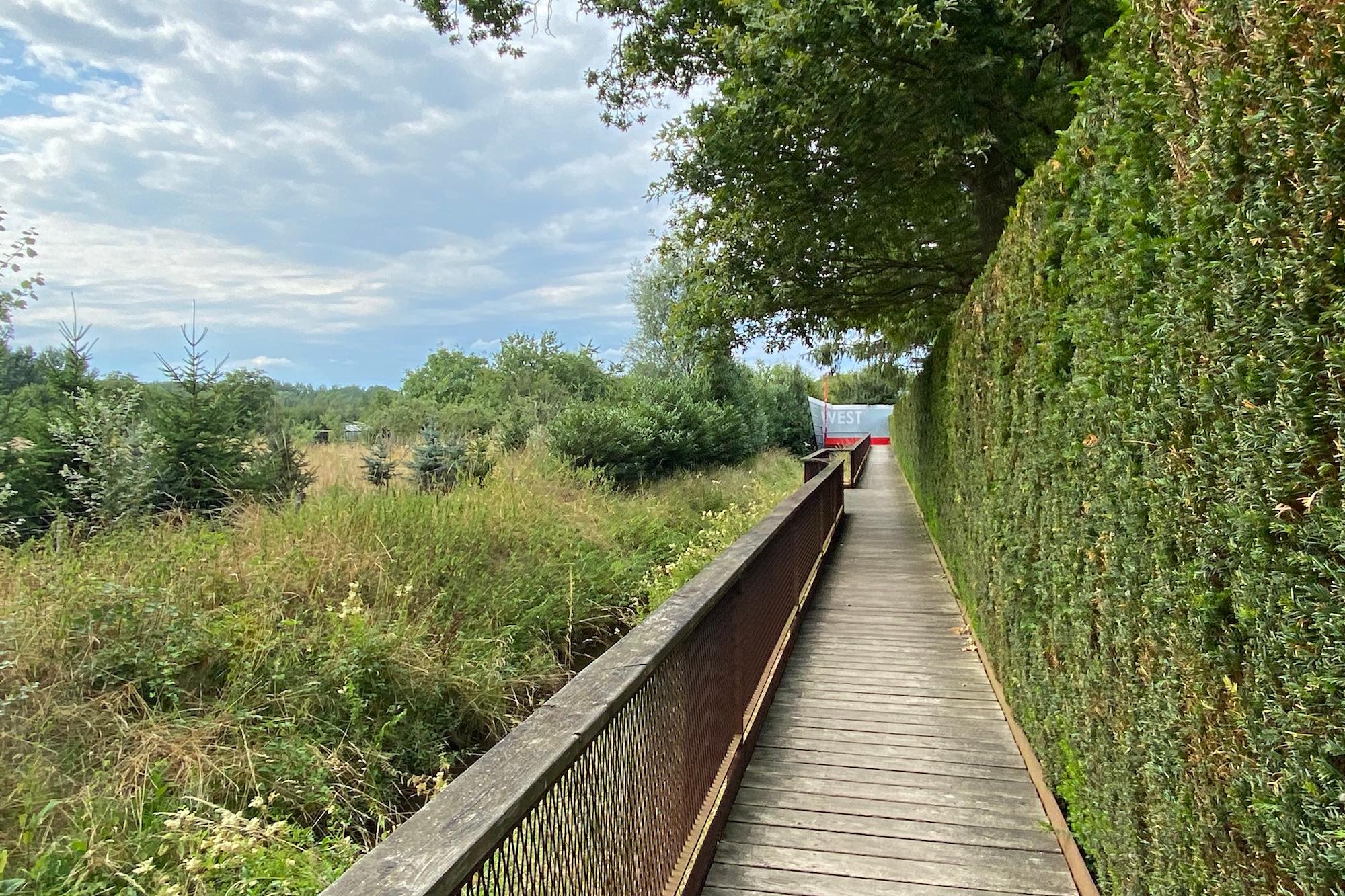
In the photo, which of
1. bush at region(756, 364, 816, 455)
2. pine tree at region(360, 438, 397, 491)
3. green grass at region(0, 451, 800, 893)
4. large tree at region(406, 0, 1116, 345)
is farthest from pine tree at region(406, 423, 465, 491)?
bush at region(756, 364, 816, 455)

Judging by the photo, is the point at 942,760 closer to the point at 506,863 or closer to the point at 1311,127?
the point at 506,863

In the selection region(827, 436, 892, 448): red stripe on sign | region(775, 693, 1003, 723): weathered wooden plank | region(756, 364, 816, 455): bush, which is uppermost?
region(756, 364, 816, 455): bush

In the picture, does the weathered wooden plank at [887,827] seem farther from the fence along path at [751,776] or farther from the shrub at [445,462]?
the shrub at [445,462]

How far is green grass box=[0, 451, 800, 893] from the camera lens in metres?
2.92

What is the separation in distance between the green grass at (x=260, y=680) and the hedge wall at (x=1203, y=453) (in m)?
3.10

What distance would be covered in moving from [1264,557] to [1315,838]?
411mm

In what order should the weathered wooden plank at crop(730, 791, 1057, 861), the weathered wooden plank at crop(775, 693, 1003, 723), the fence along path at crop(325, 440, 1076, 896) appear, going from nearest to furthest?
the fence along path at crop(325, 440, 1076, 896) < the weathered wooden plank at crop(730, 791, 1057, 861) < the weathered wooden plank at crop(775, 693, 1003, 723)

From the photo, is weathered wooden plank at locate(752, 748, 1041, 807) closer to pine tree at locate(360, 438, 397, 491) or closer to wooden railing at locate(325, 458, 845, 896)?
wooden railing at locate(325, 458, 845, 896)

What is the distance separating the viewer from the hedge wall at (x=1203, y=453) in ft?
3.24

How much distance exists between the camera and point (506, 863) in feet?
3.65

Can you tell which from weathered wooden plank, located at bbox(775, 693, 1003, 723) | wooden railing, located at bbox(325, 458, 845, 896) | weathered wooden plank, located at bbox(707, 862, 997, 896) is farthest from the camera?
weathered wooden plank, located at bbox(775, 693, 1003, 723)

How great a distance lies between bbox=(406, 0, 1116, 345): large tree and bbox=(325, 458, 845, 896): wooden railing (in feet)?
13.4

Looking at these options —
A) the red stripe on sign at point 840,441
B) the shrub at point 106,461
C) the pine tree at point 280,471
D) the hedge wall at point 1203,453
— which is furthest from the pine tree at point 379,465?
the red stripe on sign at point 840,441

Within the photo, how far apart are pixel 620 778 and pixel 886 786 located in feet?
6.29
